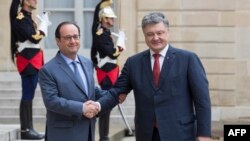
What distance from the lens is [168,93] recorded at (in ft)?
16.7

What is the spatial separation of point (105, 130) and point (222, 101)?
4.12 meters

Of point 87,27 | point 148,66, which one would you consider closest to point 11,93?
point 87,27

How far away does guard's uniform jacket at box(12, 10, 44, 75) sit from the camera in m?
8.16

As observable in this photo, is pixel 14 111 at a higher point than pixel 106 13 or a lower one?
lower

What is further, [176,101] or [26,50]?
[26,50]

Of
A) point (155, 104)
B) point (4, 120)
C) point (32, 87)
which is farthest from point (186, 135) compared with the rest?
point (4, 120)

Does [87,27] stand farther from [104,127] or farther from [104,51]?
[104,127]

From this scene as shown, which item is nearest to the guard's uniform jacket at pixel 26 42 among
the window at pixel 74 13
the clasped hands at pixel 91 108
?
the clasped hands at pixel 91 108

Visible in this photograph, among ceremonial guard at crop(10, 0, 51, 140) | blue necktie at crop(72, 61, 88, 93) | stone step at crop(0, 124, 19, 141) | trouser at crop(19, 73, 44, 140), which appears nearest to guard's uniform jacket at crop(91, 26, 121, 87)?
ceremonial guard at crop(10, 0, 51, 140)

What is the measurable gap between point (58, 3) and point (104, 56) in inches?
173

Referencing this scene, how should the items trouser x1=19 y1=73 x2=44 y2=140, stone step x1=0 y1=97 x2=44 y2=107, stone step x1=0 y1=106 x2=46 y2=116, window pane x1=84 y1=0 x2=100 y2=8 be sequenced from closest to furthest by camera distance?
trouser x1=19 y1=73 x2=44 y2=140 → stone step x1=0 y1=106 x2=46 y2=116 → stone step x1=0 y1=97 x2=44 y2=107 → window pane x1=84 y1=0 x2=100 y2=8

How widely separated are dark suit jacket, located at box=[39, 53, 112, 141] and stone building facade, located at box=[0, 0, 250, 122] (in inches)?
282

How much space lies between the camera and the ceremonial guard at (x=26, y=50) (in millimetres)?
8188

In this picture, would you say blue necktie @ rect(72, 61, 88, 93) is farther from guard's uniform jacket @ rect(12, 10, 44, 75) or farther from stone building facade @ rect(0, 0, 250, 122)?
stone building facade @ rect(0, 0, 250, 122)
